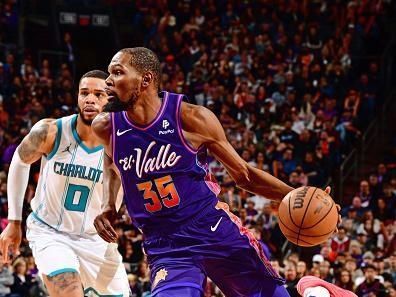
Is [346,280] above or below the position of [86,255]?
below

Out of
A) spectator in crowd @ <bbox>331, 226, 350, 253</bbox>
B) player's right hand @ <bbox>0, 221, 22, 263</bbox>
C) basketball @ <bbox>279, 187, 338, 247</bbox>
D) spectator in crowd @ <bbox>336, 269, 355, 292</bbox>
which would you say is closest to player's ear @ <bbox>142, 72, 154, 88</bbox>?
basketball @ <bbox>279, 187, 338, 247</bbox>

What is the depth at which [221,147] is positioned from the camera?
16.5 ft

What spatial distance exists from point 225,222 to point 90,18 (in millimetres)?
16561

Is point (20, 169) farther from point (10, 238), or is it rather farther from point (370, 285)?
point (370, 285)

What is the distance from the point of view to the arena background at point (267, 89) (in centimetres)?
1259

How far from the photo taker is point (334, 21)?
1867cm

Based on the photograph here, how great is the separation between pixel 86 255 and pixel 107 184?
126 cm

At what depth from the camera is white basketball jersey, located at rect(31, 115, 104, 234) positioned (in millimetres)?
6570

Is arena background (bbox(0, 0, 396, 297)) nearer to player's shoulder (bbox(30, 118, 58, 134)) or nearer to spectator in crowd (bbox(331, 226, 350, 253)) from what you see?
spectator in crowd (bbox(331, 226, 350, 253))

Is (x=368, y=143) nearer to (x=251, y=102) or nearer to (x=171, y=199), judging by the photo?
(x=251, y=102)

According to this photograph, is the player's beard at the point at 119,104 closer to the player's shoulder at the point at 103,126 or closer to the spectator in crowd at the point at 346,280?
the player's shoulder at the point at 103,126

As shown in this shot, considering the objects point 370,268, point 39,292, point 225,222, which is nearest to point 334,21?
point 370,268

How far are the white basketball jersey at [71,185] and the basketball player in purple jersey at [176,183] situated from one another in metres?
1.44

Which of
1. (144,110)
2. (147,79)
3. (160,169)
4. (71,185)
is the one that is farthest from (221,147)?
(71,185)
